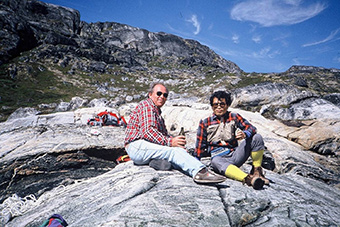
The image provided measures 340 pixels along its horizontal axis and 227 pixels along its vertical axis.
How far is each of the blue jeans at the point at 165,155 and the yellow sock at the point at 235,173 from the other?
74cm

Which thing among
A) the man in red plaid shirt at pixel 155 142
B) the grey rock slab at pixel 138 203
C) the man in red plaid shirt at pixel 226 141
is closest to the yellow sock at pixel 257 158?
the man in red plaid shirt at pixel 226 141

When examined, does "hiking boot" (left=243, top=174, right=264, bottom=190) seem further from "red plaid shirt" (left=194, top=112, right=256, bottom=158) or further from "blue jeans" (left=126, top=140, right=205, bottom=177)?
"red plaid shirt" (left=194, top=112, right=256, bottom=158)

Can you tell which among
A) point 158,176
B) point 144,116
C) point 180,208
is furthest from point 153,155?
point 180,208

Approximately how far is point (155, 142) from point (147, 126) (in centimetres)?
43

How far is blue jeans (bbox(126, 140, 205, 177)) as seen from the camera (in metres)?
3.68

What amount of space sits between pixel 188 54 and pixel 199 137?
17025cm

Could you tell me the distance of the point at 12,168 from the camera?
243 inches

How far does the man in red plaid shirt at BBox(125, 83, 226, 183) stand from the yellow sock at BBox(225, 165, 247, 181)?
1.42ft

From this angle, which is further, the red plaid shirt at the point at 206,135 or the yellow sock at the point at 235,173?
the red plaid shirt at the point at 206,135

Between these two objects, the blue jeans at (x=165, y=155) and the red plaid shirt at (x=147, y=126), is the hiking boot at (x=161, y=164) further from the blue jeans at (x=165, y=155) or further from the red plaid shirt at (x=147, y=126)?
the red plaid shirt at (x=147, y=126)

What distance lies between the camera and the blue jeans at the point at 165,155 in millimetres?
3678

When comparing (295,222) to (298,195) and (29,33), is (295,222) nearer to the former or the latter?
(298,195)

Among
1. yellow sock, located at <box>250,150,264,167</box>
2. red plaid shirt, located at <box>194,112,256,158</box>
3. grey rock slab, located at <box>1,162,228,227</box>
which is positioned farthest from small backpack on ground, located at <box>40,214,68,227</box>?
yellow sock, located at <box>250,150,264,167</box>

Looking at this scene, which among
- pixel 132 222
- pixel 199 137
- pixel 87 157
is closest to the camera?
pixel 132 222
